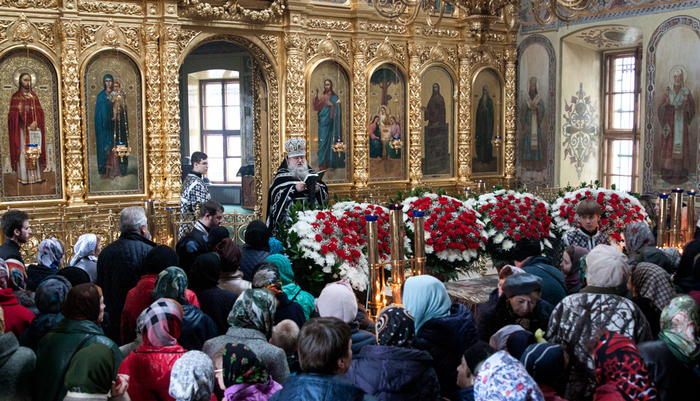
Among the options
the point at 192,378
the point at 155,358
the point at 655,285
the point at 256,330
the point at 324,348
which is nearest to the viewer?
the point at 324,348

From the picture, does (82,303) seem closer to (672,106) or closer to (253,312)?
(253,312)

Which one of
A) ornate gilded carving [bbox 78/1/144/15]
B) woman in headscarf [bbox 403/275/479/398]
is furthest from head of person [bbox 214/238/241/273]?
ornate gilded carving [bbox 78/1/144/15]

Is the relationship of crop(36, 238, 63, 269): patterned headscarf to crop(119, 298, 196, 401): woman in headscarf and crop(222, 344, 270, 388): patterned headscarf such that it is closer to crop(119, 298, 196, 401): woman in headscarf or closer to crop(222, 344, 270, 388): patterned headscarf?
crop(119, 298, 196, 401): woman in headscarf

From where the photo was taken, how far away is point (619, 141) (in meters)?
14.7

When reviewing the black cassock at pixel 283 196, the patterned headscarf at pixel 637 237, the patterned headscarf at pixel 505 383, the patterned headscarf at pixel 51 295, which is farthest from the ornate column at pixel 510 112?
the patterned headscarf at pixel 505 383

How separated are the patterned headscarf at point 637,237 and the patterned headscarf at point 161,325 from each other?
393 centimetres

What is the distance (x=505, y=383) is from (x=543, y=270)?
2.38 meters

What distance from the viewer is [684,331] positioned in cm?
330

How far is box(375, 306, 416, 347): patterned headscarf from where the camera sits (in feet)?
10.2

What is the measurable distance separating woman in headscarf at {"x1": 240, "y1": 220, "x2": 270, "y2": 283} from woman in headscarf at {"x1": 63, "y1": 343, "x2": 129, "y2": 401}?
7.70 ft

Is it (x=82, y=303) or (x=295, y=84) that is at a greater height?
(x=295, y=84)

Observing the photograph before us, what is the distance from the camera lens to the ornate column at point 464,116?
1454 centimetres

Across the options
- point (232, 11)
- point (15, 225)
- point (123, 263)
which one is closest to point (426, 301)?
point (123, 263)

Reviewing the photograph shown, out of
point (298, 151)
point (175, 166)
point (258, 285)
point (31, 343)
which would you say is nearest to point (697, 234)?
point (298, 151)
